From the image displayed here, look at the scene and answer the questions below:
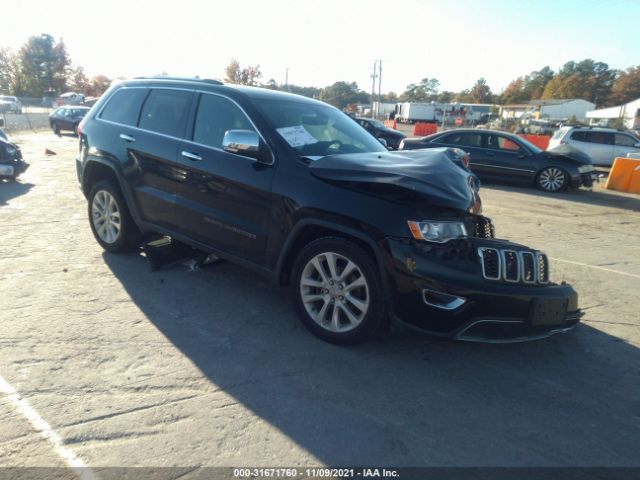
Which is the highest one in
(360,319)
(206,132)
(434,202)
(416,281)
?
(206,132)

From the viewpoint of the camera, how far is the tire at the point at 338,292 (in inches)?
129

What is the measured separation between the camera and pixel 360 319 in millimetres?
3363

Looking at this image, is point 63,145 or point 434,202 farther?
point 63,145

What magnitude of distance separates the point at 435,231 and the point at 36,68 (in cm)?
7488

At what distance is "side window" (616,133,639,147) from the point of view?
17.1 metres

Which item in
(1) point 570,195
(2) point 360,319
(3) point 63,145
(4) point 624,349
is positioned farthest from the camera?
(3) point 63,145

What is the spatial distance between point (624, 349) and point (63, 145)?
70.0 feet

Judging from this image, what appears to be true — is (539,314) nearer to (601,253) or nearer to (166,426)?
(166,426)

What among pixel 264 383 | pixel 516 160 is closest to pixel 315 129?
pixel 264 383

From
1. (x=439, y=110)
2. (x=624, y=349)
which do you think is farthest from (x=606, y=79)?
(x=624, y=349)

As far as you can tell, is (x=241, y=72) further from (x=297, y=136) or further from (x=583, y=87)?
(x=583, y=87)

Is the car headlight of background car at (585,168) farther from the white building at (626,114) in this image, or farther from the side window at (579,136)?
the white building at (626,114)

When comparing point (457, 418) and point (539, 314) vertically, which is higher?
point (539, 314)

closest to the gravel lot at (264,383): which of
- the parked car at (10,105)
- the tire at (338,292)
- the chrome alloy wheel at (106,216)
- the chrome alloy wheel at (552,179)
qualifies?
the tire at (338,292)
